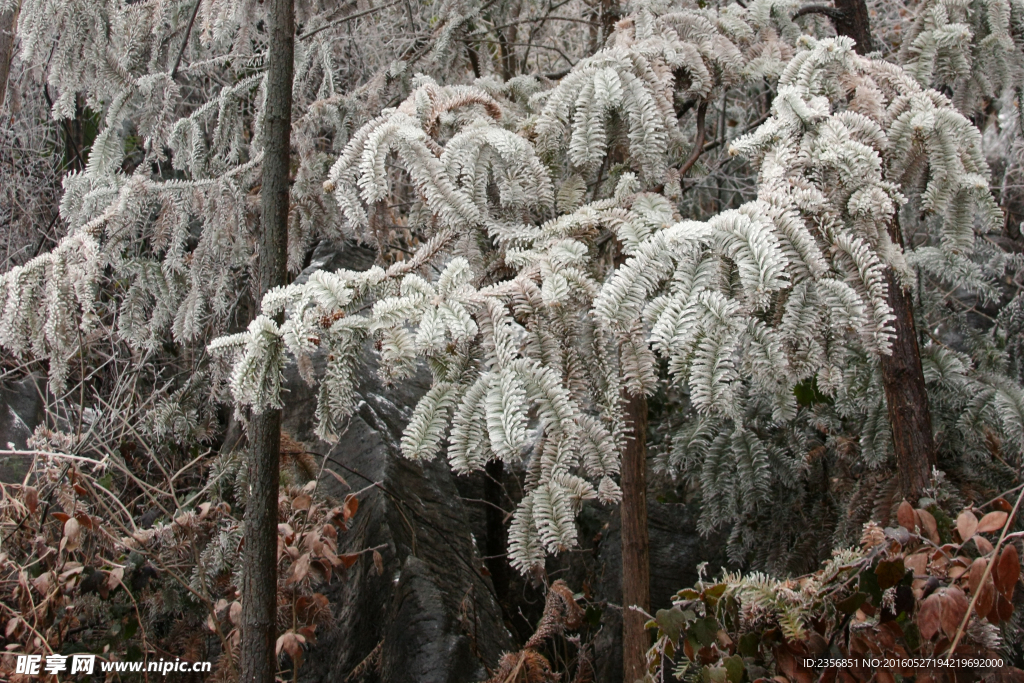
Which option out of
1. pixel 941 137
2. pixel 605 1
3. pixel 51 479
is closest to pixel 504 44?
pixel 605 1

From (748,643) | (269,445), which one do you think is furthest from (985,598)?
(269,445)

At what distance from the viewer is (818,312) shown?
4.14 feet

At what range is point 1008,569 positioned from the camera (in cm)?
134

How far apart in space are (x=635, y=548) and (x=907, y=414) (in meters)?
1.04

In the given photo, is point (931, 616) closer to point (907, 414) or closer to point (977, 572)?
point (977, 572)

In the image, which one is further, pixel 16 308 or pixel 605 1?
pixel 605 1

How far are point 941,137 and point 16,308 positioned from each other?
7.29 ft

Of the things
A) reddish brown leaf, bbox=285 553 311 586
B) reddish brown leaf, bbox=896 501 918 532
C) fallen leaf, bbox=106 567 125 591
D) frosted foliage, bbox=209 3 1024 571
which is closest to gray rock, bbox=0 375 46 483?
A: fallen leaf, bbox=106 567 125 591

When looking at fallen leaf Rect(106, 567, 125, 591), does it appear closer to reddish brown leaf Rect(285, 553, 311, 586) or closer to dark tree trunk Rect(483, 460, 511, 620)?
reddish brown leaf Rect(285, 553, 311, 586)

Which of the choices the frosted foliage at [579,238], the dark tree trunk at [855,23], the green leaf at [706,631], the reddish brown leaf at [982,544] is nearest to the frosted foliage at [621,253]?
the frosted foliage at [579,238]

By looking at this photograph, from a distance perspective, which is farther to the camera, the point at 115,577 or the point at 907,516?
the point at 115,577

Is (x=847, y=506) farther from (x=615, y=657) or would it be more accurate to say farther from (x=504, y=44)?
(x=504, y=44)

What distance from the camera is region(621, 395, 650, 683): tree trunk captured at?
7.41 feet

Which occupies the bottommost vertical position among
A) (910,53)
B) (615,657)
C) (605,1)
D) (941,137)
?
(615,657)
